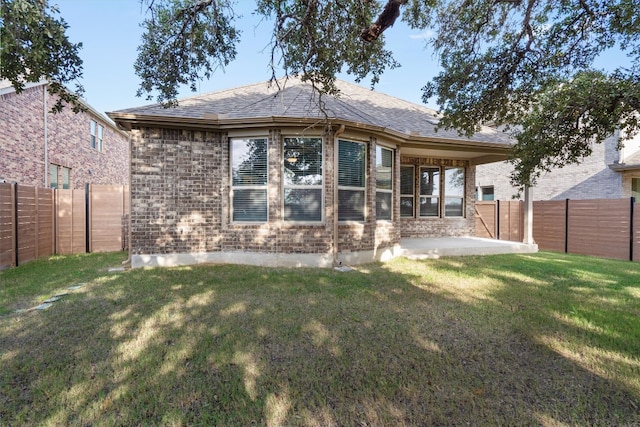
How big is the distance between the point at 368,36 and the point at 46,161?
14.1 m

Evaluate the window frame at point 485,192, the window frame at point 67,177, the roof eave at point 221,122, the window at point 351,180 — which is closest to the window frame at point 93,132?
the window frame at point 67,177

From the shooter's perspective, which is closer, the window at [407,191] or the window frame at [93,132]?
the window at [407,191]

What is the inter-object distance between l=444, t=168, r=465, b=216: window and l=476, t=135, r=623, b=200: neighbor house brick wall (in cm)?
230

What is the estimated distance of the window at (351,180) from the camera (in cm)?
714

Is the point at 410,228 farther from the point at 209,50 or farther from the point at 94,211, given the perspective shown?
the point at 94,211

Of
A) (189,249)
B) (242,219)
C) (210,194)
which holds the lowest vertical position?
(189,249)

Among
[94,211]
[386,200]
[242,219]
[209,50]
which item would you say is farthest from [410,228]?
[94,211]

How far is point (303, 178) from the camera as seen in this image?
6.99 m

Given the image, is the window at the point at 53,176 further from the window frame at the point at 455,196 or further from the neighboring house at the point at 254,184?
the window frame at the point at 455,196

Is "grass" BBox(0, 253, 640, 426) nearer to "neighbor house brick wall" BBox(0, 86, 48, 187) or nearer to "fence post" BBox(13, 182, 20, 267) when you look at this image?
"fence post" BBox(13, 182, 20, 267)

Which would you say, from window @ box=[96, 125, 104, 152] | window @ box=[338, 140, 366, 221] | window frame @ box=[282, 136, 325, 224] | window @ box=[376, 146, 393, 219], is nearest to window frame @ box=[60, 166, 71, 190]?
window @ box=[96, 125, 104, 152]

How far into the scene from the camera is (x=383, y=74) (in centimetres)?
555

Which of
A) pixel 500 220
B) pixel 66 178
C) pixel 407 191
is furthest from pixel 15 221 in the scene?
pixel 500 220

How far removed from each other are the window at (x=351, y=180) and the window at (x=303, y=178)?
0.51m
